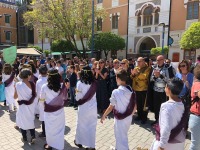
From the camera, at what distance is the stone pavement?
480 centimetres

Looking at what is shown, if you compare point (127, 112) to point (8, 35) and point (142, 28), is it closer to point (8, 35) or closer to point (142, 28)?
point (142, 28)

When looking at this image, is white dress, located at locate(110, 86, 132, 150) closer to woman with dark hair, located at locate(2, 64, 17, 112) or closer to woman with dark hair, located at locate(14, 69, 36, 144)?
woman with dark hair, located at locate(14, 69, 36, 144)

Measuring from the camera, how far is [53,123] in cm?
422

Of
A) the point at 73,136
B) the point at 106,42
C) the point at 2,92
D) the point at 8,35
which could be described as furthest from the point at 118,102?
the point at 8,35

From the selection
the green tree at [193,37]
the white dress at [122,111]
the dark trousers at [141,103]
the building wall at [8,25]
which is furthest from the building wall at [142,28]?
the building wall at [8,25]

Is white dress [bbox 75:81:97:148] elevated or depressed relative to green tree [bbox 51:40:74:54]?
depressed

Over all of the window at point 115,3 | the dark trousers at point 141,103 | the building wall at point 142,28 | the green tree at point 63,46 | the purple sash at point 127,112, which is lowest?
the dark trousers at point 141,103

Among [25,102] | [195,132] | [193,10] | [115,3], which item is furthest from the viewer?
[115,3]

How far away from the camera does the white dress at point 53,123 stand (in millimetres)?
4225

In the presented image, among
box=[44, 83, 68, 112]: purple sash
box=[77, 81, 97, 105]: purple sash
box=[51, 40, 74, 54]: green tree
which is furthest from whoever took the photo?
box=[51, 40, 74, 54]: green tree

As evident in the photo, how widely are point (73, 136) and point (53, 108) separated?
147 cm

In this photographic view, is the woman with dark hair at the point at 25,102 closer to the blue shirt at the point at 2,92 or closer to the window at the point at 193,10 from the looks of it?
the blue shirt at the point at 2,92

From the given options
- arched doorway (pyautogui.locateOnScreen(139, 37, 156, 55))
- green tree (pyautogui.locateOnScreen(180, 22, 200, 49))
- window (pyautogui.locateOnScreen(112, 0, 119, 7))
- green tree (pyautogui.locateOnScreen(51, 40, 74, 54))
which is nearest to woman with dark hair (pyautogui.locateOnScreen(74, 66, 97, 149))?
green tree (pyautogui.locateOnScreen(180, 22, 200, 49))

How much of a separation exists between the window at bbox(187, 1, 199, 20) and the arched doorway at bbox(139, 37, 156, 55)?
5.45m
